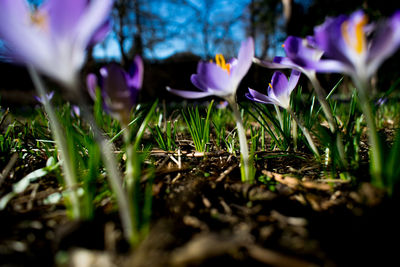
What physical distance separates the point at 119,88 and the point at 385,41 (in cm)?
51

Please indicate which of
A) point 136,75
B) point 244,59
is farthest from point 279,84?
point 136,75

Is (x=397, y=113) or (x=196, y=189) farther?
(x=397, y=113)

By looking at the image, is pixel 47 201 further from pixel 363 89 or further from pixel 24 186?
pixel 363 89

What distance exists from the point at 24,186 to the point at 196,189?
0.45 m

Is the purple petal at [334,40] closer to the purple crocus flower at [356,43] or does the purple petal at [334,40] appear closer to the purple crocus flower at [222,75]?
the purple crocus flower at [356,43]

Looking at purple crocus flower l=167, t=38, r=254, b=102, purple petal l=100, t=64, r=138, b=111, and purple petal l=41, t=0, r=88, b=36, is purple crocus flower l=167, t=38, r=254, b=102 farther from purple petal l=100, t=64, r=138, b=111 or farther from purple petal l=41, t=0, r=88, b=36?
purple petal l=41, t=0, r=88, b=36

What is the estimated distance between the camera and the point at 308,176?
74cm

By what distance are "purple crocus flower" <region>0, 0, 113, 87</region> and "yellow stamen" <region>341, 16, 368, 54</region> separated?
0.42m

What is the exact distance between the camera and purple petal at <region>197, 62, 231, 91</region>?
0.55m

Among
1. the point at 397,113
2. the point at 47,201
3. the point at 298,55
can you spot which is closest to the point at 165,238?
the point at 47,201

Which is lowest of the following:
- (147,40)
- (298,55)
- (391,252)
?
(391,252)

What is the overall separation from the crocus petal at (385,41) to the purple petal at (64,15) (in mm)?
513

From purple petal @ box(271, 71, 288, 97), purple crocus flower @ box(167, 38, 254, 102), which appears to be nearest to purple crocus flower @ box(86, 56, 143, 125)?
purple crocus flower @ box(167, 38, 254, 102)

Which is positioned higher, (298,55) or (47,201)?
(298,55)
